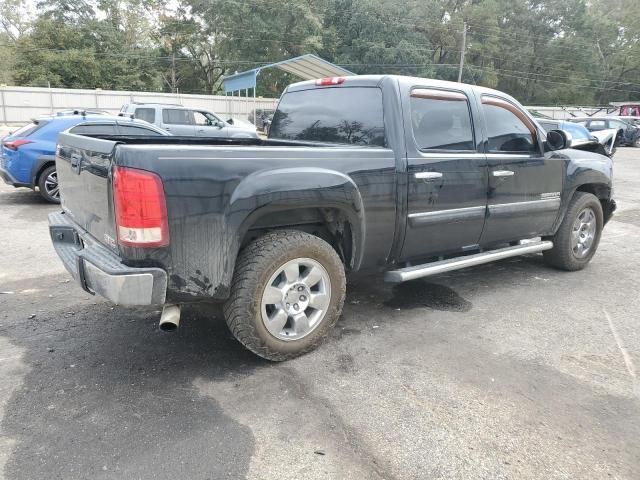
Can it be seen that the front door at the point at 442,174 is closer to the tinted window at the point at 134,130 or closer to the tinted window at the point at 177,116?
the tinted window at the point at 134,130

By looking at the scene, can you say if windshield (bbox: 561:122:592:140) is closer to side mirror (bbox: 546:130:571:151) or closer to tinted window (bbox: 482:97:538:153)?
side mirror (bbox: 546:130:571:151)

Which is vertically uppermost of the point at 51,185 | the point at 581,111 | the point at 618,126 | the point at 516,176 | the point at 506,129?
the point at 581,111

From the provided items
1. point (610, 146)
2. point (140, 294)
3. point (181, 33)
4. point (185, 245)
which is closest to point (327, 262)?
point (185, 245)

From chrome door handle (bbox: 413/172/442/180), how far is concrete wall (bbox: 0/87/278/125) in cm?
2648

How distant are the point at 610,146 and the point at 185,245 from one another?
44.7 ft

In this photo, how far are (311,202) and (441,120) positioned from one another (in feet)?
5.06

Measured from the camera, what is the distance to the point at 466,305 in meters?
4.48

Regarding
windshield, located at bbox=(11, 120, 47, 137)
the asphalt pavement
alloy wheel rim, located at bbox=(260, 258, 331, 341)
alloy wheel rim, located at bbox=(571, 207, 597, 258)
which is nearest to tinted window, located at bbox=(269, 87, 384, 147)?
alloy wheel rim, located at bbox=(260, 258, 331, 341)

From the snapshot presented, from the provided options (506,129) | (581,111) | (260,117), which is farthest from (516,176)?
(581,111)

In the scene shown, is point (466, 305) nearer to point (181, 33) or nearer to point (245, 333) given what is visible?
point (245, 333)

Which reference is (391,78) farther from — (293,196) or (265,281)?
(265,281)

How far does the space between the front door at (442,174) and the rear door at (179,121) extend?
1070 cm

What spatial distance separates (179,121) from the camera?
14227 millimetres

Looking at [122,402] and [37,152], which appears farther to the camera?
Result: [37,152]
